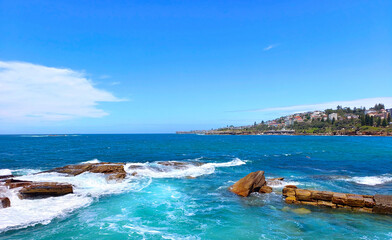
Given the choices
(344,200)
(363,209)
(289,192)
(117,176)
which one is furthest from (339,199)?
(117,176)

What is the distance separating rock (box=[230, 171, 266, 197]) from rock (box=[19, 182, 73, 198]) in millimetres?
15732

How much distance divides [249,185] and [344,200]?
7.32 metres

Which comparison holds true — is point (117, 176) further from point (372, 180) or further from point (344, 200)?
point (372, 180)

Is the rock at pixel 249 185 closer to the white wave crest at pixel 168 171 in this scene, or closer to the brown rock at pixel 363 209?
the brown rock at pixel 363 209

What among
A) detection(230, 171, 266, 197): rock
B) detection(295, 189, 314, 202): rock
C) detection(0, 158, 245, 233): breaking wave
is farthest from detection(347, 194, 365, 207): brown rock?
detection(0, 158, 245, 233): breaking wave

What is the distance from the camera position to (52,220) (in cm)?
1428

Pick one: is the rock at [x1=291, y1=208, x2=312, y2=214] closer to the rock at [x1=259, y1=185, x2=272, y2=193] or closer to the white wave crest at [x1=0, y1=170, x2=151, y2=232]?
the rock at [x1=259, y1=185, x2=272, y2=193]

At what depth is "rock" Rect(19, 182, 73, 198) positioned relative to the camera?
60.2 ft

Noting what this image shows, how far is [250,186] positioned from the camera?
66.1 ft

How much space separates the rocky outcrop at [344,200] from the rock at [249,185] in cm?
309

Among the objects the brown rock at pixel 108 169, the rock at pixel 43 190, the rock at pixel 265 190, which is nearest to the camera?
the rock at pixel 43 190

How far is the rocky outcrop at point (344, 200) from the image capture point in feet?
51.6

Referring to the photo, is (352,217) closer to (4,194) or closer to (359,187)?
(359,187)

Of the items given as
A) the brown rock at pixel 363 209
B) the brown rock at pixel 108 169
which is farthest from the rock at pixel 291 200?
the brown rock at pixel 108 169
